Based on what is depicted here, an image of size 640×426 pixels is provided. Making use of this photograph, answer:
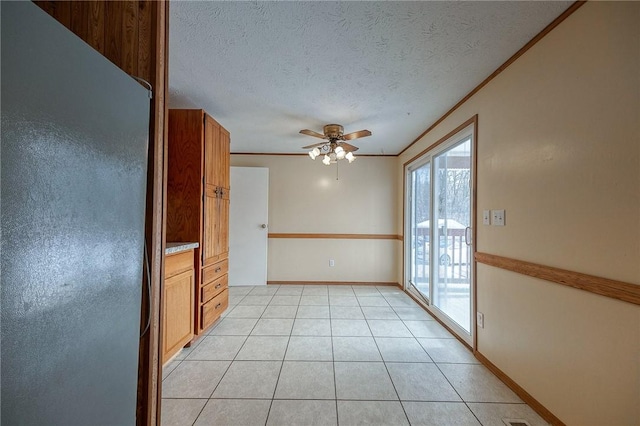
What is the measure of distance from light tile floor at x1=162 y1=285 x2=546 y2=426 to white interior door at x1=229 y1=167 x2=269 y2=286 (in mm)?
1232

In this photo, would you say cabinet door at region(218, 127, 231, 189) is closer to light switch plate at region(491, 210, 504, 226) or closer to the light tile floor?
the light tile floor

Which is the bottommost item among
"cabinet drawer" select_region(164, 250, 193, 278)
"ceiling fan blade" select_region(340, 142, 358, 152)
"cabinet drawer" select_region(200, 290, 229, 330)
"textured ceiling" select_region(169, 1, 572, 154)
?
"cabinet drawer" select_region(200, 290, 229, 330)

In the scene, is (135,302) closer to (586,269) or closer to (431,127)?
(586,269)

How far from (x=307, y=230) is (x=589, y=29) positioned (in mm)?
3669

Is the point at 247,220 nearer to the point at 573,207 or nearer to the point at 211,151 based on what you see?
the point at 211,151

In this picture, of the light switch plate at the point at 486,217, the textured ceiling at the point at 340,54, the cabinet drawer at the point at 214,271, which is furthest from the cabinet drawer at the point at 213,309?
the light switch plate at the point at 486,217

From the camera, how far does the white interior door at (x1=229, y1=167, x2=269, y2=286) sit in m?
4.12

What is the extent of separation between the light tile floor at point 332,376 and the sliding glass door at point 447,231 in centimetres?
30

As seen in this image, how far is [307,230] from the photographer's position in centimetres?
437

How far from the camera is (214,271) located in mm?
2678

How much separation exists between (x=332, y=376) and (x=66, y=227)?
1801 millimetres

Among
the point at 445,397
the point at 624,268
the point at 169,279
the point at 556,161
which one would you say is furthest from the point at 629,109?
the point at 169,279

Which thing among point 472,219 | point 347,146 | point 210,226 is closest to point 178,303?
point 210,226

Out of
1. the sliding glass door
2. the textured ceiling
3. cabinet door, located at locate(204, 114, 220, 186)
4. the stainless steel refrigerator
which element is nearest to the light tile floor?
the sliding glass door
